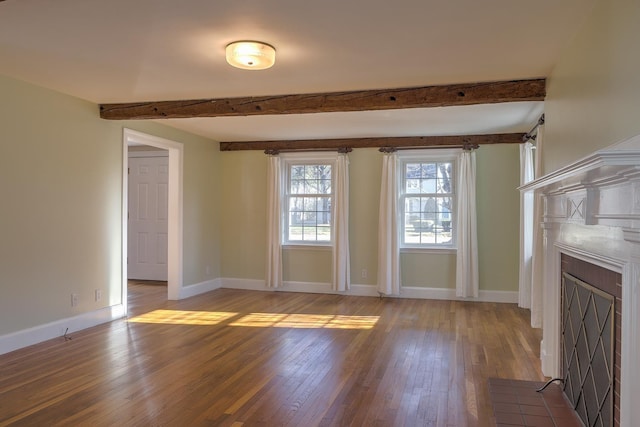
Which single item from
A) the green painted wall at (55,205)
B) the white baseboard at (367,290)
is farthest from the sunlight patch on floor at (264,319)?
the white baseboard at (367,290)

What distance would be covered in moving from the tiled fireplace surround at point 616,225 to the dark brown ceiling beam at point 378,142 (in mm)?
3735

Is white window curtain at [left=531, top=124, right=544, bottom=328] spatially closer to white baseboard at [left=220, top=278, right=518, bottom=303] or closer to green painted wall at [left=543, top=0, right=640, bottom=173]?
green painted wall at [left=543, top=0, right=640, bottom=173]

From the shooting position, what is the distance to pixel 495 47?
3.06 metres

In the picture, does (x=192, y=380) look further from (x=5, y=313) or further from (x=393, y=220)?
(x=393, y=220)

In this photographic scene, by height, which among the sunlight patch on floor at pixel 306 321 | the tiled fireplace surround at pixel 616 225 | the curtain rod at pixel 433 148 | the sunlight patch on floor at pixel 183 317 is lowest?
the sunlight patch on floor at pixel 306 321

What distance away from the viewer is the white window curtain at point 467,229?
6.39 meters

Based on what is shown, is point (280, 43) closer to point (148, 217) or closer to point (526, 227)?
point (526, 227)

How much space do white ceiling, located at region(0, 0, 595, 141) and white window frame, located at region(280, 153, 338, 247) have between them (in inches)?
112

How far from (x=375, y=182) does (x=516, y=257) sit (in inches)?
86.9

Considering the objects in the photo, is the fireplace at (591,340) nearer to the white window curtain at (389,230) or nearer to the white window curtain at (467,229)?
the white window curtain at (467,229)

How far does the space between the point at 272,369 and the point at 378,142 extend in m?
4.02

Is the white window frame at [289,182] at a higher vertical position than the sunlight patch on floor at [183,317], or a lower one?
higher

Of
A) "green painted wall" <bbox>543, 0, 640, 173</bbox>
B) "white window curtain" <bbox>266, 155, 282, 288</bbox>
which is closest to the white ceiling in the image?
"green painted wall" <bbox>543, 0, 640, 173</bbox>

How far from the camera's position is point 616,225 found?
1.93 meters
